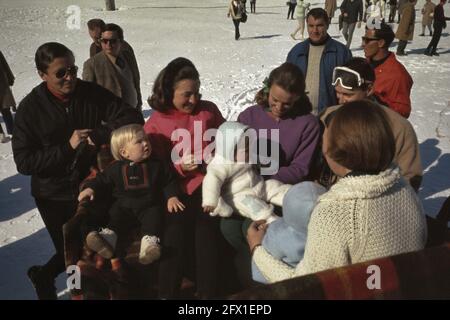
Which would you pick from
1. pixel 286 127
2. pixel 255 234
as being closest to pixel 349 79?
pixel 286 127

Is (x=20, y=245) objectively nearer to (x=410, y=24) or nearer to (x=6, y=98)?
(x=6, y=98)

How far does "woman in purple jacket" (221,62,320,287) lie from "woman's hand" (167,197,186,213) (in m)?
0.70

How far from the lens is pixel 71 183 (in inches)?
111

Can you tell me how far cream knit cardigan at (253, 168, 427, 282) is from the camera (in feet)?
5.09

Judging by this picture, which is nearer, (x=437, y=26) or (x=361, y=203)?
(x=361, y=203)

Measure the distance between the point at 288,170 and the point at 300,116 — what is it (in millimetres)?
440

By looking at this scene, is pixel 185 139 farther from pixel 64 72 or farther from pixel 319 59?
pixel 319 59

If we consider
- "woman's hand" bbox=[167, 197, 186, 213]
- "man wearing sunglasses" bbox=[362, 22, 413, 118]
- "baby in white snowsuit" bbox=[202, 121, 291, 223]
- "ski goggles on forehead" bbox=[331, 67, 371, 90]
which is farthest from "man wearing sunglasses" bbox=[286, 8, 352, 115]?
"woman's hand" bbox=[167, 197, 186, 213]

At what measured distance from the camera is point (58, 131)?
268 cm

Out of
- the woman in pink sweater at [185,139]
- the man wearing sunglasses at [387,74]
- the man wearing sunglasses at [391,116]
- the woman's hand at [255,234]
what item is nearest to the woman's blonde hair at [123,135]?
the woman in pink sweater at [185,139]

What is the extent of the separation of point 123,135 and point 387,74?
259cm

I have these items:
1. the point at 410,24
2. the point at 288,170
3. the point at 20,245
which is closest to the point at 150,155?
the point at 288,170

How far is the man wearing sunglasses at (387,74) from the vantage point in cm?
359

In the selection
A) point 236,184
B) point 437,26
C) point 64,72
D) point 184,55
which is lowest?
point 236,184
